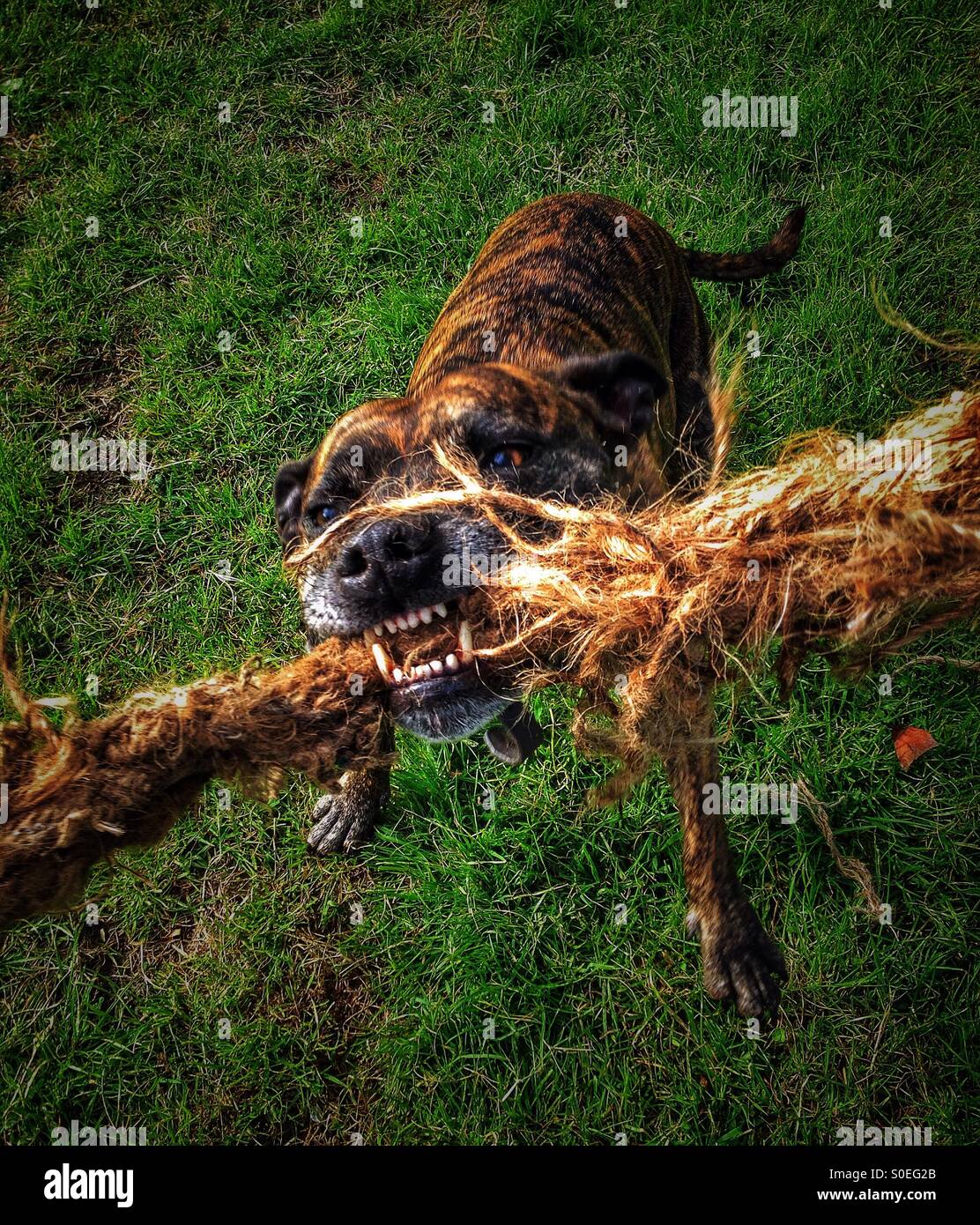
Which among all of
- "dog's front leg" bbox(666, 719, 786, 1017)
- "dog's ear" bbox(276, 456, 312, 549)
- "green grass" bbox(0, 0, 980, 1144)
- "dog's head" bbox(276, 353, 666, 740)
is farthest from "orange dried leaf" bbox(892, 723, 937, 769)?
"dog's ear" bbox(276, 456, 312, 549)

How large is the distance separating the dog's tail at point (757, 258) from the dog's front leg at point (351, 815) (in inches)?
106

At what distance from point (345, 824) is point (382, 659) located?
1539mm

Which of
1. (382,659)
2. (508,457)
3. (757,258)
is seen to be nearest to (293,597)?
(508,457)

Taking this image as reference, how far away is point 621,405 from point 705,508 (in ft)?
3.93

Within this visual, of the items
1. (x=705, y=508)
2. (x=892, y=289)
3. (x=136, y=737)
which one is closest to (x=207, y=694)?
(x=136, y=737)

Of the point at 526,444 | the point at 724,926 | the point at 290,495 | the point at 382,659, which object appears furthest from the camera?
the point at 290,495

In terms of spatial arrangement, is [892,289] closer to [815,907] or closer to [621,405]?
[621,405]

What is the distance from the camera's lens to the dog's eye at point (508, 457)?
8.75ft

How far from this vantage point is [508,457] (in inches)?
105

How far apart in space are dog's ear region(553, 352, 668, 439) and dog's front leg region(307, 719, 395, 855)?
62.4 inches

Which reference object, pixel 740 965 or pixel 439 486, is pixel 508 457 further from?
pixel 740 965

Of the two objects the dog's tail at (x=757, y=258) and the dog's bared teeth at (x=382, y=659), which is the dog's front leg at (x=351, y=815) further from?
the dog's tail at (x=757, y=258)

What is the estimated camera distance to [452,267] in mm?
4699

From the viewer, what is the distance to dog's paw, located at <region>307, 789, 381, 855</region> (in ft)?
11.6
